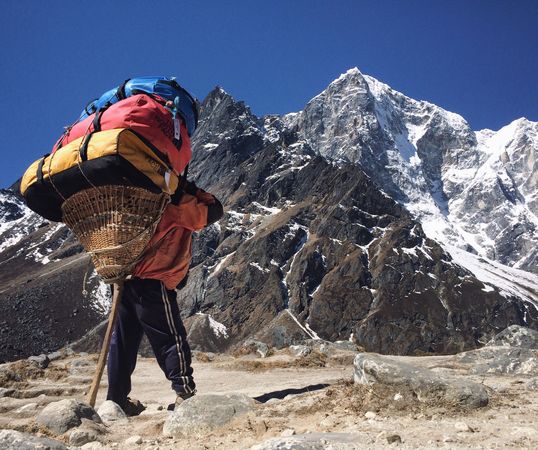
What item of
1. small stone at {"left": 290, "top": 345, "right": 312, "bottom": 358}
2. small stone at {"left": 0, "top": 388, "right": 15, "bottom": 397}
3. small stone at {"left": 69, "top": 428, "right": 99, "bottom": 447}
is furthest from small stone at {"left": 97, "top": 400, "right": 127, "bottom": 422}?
small stone at {"left": 290, "top": 345, "right": 312, "bottom": 358}

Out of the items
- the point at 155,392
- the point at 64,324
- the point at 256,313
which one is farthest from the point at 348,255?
the point at 155,392

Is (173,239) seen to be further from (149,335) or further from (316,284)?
(316,284)

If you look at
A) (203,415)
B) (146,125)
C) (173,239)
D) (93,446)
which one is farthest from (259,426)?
(146,125)

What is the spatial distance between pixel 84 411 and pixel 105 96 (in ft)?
12.0

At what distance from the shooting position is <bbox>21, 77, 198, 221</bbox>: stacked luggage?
546 cm

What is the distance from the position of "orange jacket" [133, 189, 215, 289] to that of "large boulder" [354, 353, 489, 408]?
2.62 metres

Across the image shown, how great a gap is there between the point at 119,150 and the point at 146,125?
514 mm

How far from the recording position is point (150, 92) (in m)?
6.45

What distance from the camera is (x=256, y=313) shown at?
443 feet

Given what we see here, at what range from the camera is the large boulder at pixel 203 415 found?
4586 millimetres

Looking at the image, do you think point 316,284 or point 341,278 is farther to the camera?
point 316,284

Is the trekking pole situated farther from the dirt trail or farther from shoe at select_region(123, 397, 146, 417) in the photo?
shoe at select_region(123, 397, 146, 417)

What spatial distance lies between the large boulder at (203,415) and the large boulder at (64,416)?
996 millimetres

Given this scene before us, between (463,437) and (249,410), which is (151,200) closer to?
(249,410)
